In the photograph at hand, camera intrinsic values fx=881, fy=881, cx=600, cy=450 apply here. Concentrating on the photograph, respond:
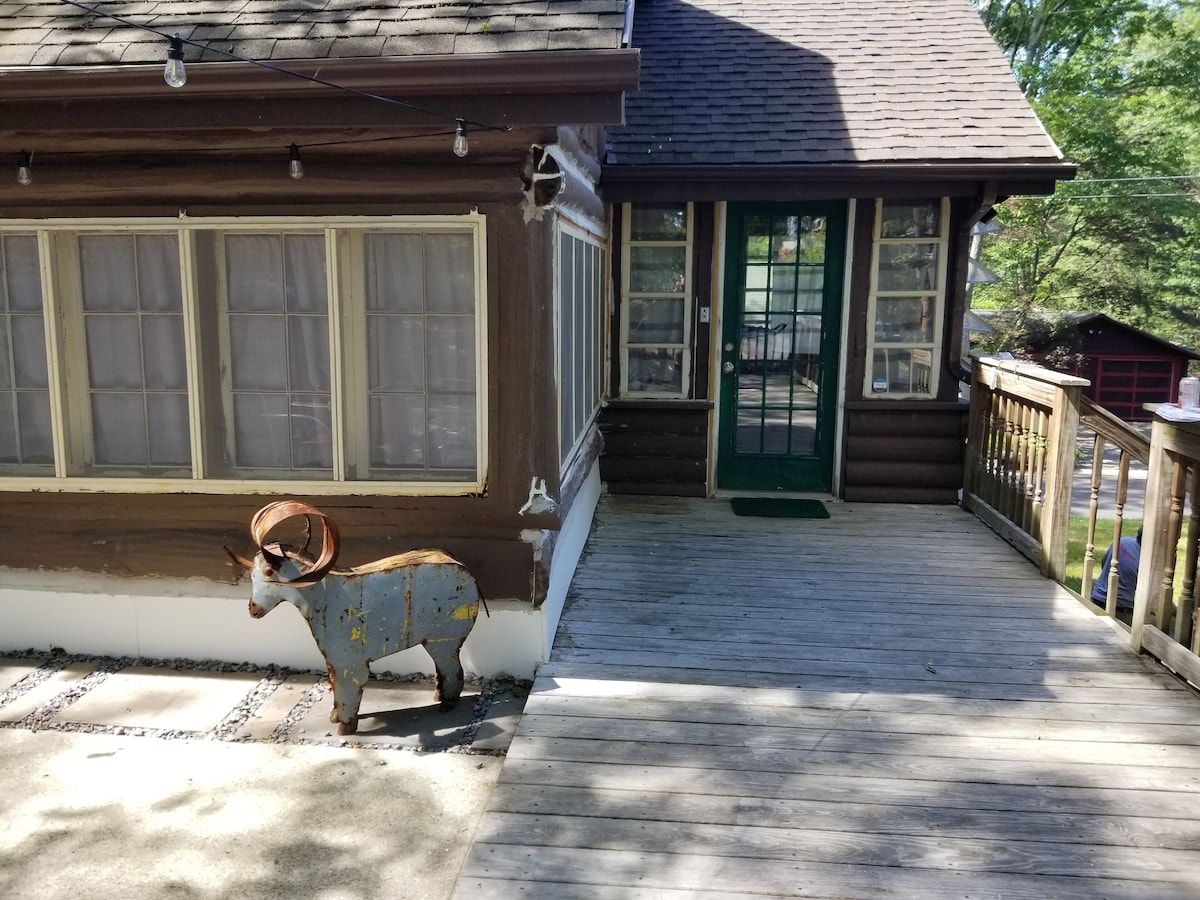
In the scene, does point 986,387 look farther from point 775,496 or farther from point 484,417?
point 484,417

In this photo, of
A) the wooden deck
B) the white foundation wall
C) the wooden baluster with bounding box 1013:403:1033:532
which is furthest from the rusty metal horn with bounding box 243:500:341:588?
the wooden baluster with bounding box 1013:403:1033:532

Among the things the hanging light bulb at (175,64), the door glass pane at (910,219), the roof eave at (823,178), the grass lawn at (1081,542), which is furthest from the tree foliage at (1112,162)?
the hanging light bulb at (175,64)

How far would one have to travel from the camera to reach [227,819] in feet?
9.56

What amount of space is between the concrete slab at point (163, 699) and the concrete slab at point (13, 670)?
393 mm

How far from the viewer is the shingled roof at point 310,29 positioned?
340cm

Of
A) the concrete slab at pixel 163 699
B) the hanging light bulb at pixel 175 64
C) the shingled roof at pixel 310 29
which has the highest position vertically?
the shingled roof at pixel 310 29

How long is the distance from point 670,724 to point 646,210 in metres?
4.20

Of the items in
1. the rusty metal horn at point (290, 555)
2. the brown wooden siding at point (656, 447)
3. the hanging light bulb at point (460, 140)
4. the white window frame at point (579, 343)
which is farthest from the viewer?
the brown wooden siding at point (656, 447)

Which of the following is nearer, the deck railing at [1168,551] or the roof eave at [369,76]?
the roof eave at [369,76]

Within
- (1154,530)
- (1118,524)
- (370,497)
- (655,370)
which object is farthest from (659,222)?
(1154,530)

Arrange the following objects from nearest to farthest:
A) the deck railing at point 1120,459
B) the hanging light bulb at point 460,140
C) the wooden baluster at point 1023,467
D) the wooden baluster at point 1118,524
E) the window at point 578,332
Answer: the hanging light bulb at point 460,140
the window at point 578,332
the deck railing at point 1120,459
the wooden baluster at point 1118,524
the wooden baluster at point 1023,467

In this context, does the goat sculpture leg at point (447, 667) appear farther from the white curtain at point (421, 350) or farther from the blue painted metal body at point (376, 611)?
the white curtain at point (421, 350)

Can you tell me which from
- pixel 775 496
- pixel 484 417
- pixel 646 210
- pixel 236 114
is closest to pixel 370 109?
pixel 236 114

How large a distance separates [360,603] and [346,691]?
344mm
